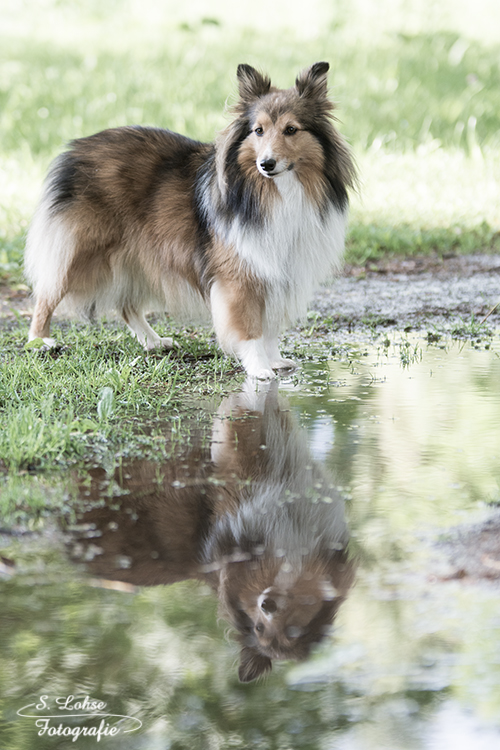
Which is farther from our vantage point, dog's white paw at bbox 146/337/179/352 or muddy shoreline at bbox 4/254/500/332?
muddy shoreline at bbox 4/254/500/332

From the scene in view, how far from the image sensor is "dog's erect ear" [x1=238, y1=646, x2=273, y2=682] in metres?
2.11

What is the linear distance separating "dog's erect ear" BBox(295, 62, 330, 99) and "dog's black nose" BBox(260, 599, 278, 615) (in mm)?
3189

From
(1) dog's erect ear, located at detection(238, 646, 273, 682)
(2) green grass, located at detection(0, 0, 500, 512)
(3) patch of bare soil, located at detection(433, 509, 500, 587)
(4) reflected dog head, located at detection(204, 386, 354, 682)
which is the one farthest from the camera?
(2) green grass, located at detection(0, 0, 500, 512)

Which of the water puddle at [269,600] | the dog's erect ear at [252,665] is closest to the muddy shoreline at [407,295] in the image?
the water puddle at [269,600]

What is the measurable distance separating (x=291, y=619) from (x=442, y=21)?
1738 centimetres

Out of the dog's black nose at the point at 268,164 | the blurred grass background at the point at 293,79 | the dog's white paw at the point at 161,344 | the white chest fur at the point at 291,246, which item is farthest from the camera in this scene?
the blurred grass background at the point at 293,79

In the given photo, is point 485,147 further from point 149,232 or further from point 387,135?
point 149,232

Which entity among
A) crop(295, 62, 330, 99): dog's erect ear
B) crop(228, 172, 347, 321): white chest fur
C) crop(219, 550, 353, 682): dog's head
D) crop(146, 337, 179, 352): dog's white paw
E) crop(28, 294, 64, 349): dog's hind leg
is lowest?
crop(146, 337, 179, 352): dog's white paw

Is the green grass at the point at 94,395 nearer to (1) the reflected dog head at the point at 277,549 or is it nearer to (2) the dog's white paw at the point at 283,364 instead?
(2) the dog's white paw at the point at 283,364

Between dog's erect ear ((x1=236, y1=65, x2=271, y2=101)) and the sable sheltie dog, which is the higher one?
dog's erect ear ((x1=236, y1=65, x2=271, y2=101))

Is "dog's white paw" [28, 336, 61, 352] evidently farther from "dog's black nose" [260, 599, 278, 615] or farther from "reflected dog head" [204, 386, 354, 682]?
"dog's black nose" [260, 599, 278, 615]

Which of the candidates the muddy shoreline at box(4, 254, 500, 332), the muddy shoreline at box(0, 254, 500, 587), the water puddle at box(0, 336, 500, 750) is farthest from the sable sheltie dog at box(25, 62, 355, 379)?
the water puddle at box(0, 336, 500, 750)

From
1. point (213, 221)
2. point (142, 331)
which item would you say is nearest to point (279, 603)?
point (213, 221)

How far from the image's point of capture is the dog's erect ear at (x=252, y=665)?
2111 millimetres
